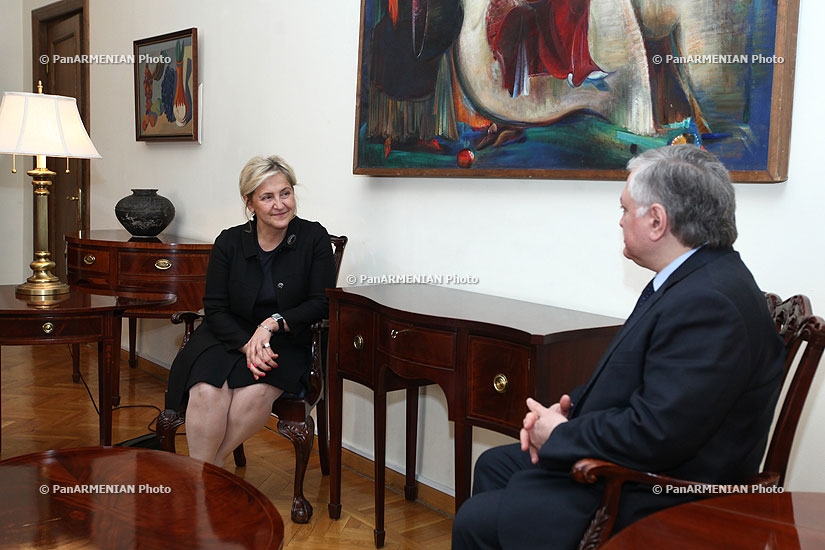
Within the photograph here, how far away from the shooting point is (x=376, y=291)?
3322 millimetres

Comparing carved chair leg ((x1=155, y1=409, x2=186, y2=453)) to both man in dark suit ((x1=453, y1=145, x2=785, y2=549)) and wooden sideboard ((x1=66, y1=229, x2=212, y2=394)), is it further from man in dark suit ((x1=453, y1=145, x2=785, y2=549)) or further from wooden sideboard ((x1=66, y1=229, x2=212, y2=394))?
man in dark suit ((x1=453, y1=145, x2=785, y2=549))

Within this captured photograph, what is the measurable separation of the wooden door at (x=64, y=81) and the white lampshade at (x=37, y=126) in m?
2.95

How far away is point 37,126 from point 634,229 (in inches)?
114

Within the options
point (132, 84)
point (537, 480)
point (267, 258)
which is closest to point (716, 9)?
point (537, 480)

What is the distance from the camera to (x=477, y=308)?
116 inches

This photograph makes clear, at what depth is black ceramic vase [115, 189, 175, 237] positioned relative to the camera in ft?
16.7

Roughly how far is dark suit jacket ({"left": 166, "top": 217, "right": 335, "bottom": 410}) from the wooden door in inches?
140

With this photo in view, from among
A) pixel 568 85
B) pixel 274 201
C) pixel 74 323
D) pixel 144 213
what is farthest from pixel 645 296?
pixel 144 213

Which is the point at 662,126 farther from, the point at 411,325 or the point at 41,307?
the point at 41,307

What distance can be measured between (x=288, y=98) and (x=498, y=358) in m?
2.46

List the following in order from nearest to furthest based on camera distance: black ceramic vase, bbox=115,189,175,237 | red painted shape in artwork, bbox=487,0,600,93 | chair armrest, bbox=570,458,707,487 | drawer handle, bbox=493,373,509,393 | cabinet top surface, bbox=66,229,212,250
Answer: chair armrest, bbox=570,458,707,487
drawer handle, bbox=493,373,509,393
red painted shape in artwork, bbox=487,0,600,93
cabinet top surface, bbox=66,229,212,250
black ceramic vase, bbox=115,189,175,237

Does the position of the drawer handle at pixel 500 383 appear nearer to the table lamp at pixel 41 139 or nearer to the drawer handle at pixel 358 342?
the drawer handle at pixel 358 342

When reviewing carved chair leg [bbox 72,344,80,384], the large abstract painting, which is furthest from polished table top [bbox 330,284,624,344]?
carved chair leg [bbox 72,344,80,384]

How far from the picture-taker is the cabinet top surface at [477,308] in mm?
2627
